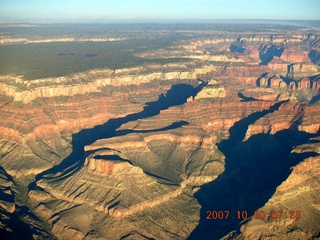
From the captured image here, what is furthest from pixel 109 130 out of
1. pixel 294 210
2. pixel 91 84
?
pixel 294 210

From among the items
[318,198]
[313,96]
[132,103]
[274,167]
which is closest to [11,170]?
[132,103]

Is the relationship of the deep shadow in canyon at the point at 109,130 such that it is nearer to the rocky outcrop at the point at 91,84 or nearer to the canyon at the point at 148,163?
the canyon at the point at 148,163

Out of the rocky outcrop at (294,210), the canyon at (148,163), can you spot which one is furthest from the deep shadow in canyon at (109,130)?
the rocky outcrop at (294,210)

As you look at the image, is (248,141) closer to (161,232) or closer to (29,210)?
(161,232)

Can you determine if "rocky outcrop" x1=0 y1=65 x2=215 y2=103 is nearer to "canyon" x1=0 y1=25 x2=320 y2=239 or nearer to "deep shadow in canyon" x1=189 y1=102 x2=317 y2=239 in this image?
"canyon" x1=0 y1=25 x2=320 y2=239

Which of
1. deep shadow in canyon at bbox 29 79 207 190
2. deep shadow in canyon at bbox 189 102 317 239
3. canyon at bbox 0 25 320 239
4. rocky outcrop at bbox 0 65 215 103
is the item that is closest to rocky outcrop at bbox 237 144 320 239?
canyon at bbox 0 25 320 239

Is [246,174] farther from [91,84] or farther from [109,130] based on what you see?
[91,84]
